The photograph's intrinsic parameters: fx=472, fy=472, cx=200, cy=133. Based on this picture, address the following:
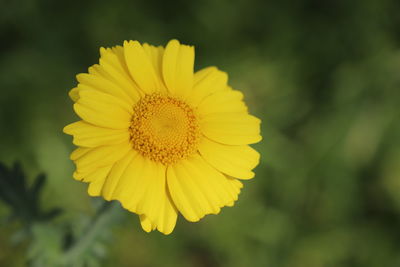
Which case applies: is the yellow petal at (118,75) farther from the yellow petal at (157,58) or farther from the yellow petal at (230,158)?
the yellow petal at (230,158)

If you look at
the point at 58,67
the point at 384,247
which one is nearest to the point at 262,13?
the point at 58,67

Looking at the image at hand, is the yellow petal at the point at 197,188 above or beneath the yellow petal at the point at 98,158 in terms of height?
above

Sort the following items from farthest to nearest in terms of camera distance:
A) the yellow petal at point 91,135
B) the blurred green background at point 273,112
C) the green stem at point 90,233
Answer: the blurred green background at point 273,112, the green stem at point 90,233, the yellow petal at point 91,135

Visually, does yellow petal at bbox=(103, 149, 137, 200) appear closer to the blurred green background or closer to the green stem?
the green stem

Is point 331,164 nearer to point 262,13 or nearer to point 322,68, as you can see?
point 322,68

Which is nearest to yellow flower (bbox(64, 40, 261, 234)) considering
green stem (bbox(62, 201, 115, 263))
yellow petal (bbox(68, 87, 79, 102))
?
yellow petal (bbox(68, 87, 79, 102))

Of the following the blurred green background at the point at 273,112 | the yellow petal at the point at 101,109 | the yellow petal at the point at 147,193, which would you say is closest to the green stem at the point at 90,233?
the yellow petal at the point at 147,193
